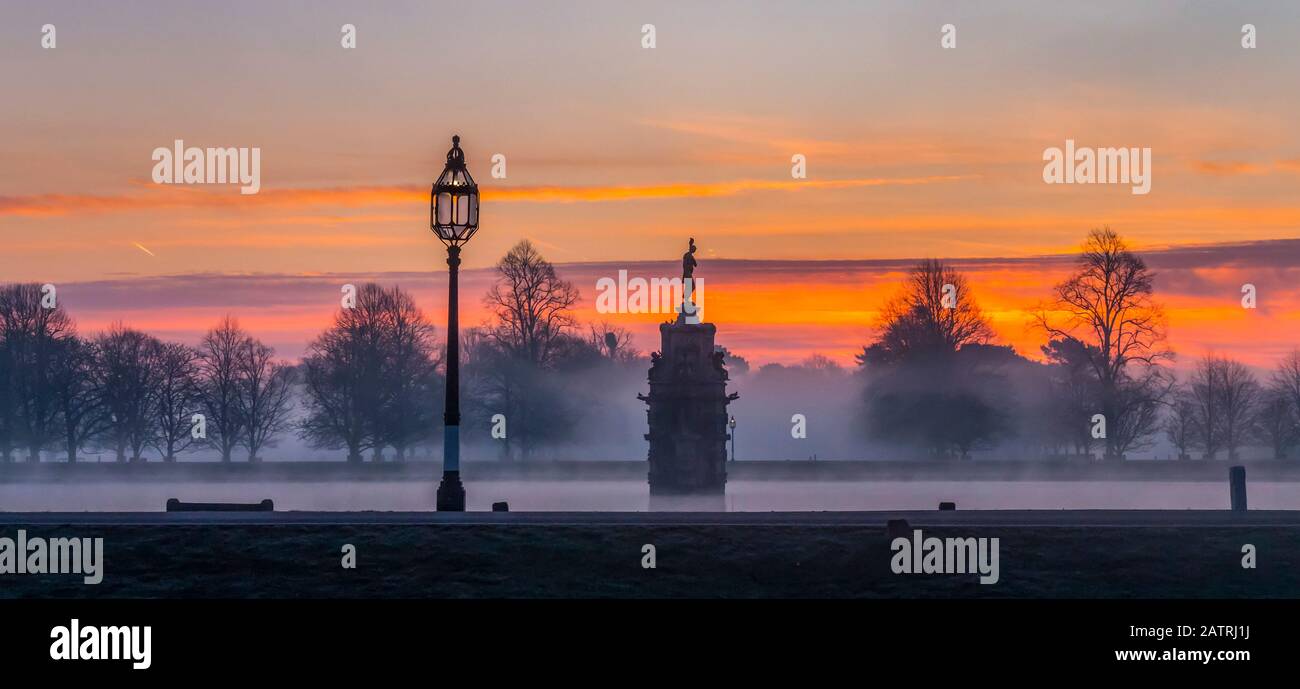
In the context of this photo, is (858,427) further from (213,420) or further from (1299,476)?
(213,420)

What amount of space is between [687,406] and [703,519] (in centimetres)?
2501

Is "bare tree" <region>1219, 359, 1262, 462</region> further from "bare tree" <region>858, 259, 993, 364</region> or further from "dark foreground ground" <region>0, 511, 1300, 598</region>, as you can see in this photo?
"dark foreground ground" <region>0, 511, 1300, 598</region>

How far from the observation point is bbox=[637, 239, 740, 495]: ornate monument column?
5522 centimetres

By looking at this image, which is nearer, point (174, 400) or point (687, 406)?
point (687, 406)

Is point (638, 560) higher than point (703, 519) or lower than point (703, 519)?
lower

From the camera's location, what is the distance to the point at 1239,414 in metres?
107

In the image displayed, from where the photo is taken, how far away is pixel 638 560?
27.7 meters

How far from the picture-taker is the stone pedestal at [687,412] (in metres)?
55.3

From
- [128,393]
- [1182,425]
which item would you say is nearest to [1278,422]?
[1182,425]

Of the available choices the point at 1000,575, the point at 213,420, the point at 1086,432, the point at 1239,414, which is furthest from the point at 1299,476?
the point at 1000,575

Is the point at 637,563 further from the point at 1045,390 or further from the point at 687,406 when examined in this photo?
the point at 1045,390

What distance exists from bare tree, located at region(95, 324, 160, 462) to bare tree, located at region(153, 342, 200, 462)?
18.0 inches

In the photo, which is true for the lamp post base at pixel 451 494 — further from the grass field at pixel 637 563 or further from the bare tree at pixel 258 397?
the bare tree at pixel 258 397

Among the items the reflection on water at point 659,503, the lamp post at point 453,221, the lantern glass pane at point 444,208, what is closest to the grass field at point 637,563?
the lamp post at point 453,221
